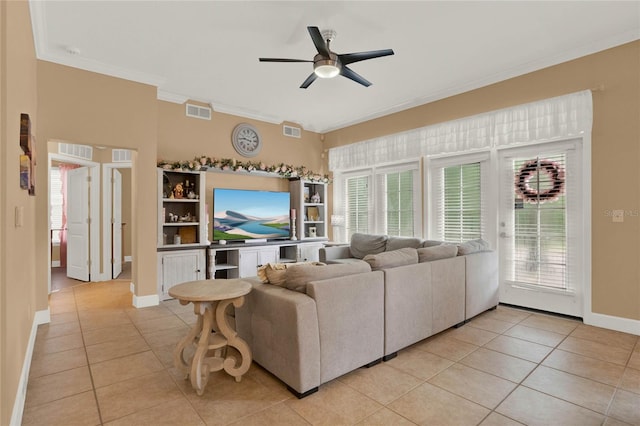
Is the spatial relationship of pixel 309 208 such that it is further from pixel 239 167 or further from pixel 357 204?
pixel 239 167

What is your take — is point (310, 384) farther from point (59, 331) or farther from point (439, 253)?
point (59, 331)

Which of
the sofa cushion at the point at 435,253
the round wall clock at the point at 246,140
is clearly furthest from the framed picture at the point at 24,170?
the round wall clock at the point at 246,140

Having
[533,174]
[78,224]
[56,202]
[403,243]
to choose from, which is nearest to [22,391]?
[403,243]

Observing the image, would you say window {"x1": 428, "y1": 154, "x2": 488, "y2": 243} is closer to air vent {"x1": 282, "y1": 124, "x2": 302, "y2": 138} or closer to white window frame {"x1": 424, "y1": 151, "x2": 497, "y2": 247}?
white window frame {"x1": 424, "y1": 151, "x2": 497, "y2": 247}

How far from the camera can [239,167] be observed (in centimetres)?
546

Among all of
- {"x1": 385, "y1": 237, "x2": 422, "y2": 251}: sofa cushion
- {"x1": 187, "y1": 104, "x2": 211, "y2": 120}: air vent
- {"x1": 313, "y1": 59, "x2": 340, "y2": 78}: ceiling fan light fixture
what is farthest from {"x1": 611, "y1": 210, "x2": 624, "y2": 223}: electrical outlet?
{"x1": 187, "y1": 104, "x2": 211, "y2": 120}: air vent

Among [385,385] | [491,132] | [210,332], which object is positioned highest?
[491,132]

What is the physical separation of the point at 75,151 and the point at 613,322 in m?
8.26

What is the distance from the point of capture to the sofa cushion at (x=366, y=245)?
214 inches

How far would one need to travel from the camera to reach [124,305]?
175 inches

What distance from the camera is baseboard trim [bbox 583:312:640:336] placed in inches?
133

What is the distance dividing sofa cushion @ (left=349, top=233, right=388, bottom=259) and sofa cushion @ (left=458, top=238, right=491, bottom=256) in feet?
5.10

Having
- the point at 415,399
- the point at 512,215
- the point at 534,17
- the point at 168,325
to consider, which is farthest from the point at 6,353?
the point at 512,215

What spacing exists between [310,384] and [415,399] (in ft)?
2.38
